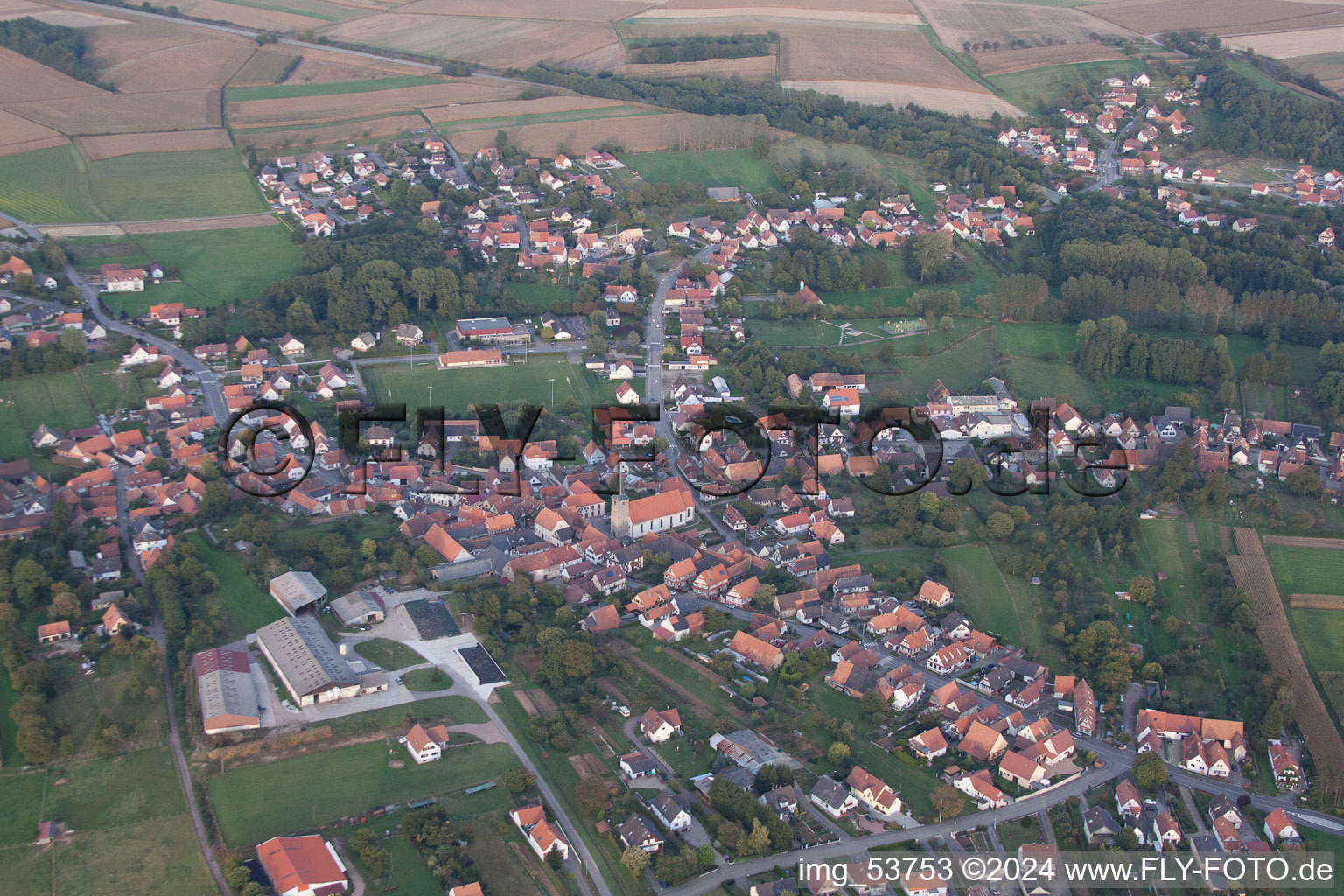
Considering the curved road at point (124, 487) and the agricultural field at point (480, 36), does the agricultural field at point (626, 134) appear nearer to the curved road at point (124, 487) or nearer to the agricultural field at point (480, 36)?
the agricultural field at point (480, 36)

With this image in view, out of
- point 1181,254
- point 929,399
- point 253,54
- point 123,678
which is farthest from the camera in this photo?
point 253,54

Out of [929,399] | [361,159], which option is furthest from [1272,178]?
[361,159]

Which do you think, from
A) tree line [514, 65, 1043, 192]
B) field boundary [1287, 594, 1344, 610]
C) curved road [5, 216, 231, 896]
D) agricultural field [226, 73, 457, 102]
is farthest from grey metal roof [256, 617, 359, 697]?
agricultural field [226, 73, 457, 102]

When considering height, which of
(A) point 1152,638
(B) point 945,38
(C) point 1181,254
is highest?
(B) point 945,38

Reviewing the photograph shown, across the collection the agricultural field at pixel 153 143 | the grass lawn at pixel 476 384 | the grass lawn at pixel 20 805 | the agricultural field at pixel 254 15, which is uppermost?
the agricultural field at pixel 254 15

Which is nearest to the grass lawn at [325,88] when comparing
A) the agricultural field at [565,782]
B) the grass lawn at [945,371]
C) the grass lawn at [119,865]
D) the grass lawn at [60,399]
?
the grass lawn at [60,399]

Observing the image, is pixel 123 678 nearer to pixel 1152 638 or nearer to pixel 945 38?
pixel 1152 638

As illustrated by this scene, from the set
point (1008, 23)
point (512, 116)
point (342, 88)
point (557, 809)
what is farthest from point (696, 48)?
point (557, 809)
